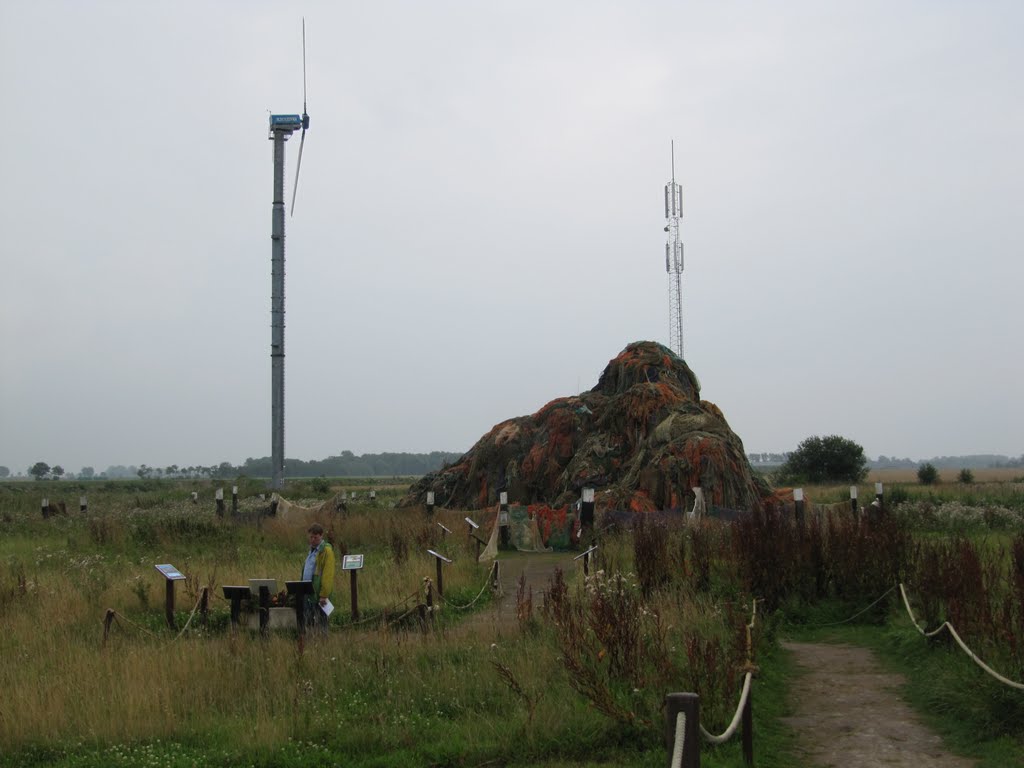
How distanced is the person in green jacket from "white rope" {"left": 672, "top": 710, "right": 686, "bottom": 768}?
7.19m

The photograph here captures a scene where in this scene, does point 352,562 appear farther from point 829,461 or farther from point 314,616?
point 829,461

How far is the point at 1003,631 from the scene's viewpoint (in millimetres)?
8422

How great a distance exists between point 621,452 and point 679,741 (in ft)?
72.8

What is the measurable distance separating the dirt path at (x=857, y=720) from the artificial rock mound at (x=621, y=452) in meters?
13.0

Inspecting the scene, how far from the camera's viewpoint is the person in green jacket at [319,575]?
38.4ft

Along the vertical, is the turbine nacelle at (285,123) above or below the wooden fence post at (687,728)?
above

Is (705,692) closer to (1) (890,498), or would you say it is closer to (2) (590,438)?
(2) (590,438)

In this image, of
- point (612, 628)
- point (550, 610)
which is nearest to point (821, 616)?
point (550, 610)

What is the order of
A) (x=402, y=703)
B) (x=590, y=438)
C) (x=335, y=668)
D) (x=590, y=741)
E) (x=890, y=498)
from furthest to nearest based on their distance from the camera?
(x=890, y=498) → (x=590, y=438) → (x=335, y=668) → (x=402, y=703) → (x=590, y=741)

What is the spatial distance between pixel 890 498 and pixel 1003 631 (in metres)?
24.6

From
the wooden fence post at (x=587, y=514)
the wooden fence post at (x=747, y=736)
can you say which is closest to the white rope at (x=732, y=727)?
the wooden fence post at (x=747, y=736)

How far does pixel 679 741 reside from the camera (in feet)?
16.6

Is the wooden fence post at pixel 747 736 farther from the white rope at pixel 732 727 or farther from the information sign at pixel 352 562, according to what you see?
the information sign at pixel 352 562

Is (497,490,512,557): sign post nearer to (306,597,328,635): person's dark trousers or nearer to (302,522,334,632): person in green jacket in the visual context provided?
(302,522,334,632): person in green jacket
